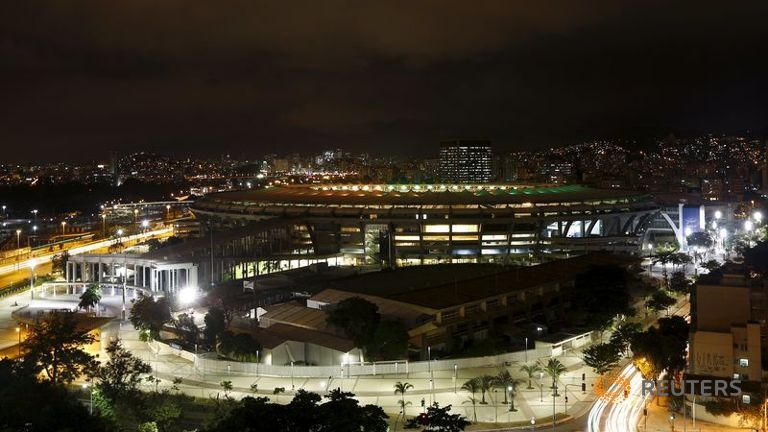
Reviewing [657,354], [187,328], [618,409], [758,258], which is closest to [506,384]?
[618,409]

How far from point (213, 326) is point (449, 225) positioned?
98.5 ft

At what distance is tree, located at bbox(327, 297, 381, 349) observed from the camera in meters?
31.6

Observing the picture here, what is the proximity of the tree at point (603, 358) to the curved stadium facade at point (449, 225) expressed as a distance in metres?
29.3

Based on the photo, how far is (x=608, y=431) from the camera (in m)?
23.9

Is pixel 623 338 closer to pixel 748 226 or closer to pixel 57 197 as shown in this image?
pixel 748 226

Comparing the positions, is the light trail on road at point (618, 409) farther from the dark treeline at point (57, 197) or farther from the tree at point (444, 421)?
the dark treeline at point (57, 197)

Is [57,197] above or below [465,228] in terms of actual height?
above

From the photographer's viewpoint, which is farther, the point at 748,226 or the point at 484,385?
the point at 748,226

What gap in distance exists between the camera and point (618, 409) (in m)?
26.0

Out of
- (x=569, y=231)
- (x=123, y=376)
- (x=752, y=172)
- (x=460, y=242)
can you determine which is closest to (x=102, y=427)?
(x=123, y=376)

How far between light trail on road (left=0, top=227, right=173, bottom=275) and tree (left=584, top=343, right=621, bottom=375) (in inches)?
1591

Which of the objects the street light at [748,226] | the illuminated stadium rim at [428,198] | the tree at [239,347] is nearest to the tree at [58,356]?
→ the tree at [239,347]

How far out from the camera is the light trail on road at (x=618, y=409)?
24.4 meters

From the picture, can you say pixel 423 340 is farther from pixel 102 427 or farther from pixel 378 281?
pixel 102 427
